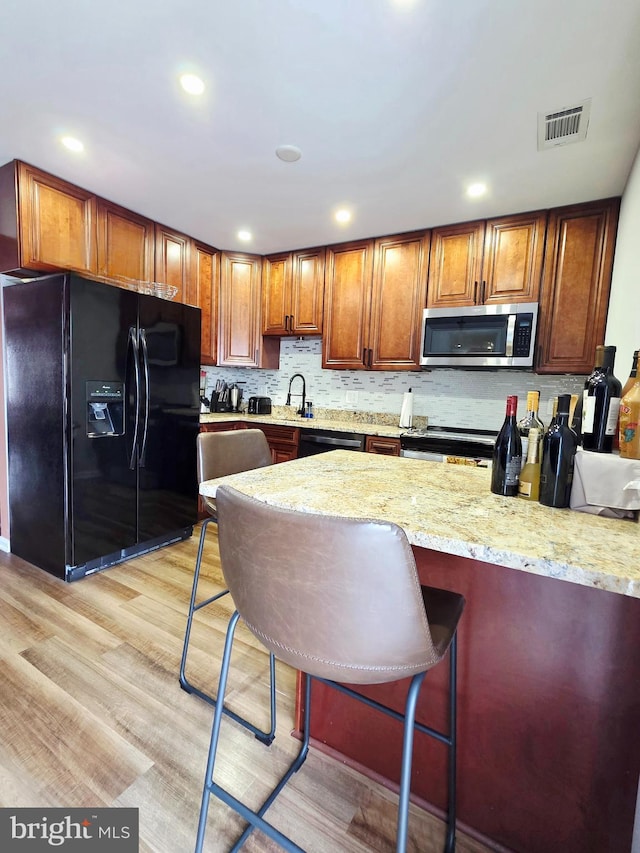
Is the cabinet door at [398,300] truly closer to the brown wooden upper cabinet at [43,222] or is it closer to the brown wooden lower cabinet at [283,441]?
the brown wooden lower cabinet at [283,441]

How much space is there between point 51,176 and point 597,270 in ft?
11.2

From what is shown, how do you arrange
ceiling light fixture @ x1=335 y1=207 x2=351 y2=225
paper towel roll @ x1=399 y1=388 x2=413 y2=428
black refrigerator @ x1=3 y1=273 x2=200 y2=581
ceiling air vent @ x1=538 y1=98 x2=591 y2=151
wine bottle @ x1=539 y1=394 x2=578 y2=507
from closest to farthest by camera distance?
wine bottle @ x1=539 y1=394 x2=578 y2=507, ceiling air vent @ x1=538 y1=98 x2=591 y2=151, black refrigerator @ x1=3 y1=273 x2=200 y2=581, ceiling light fixture @ x1=335 y1=207 x2=351 y2=225, paper towel roll @ x1=399 y1=388 x2=413 y2=428

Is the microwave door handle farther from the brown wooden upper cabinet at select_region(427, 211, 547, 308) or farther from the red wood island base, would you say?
the red wood island base

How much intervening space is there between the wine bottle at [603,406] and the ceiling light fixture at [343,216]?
7.46 feet

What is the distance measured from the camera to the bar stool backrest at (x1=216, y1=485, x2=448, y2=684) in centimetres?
62

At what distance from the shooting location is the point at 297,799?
1161 mm

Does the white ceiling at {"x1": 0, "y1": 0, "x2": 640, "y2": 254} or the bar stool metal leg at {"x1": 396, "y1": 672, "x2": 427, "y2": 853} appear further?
the white ceiling at {"x1": 0, "y1": 0, "x2": 640, "y2": 254}

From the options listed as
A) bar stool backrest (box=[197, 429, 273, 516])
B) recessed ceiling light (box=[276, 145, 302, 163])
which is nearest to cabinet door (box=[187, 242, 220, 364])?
recessed ceiling light (box=[276, 145, 302, 163])

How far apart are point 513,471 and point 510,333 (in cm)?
192

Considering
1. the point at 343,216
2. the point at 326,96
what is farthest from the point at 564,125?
the point at 343,216

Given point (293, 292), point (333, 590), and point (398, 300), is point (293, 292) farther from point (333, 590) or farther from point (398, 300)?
point (333, 590)

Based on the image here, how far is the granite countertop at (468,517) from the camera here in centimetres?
67

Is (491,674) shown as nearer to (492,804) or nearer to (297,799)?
(492,804)

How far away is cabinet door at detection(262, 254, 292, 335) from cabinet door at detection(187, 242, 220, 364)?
456 mm
